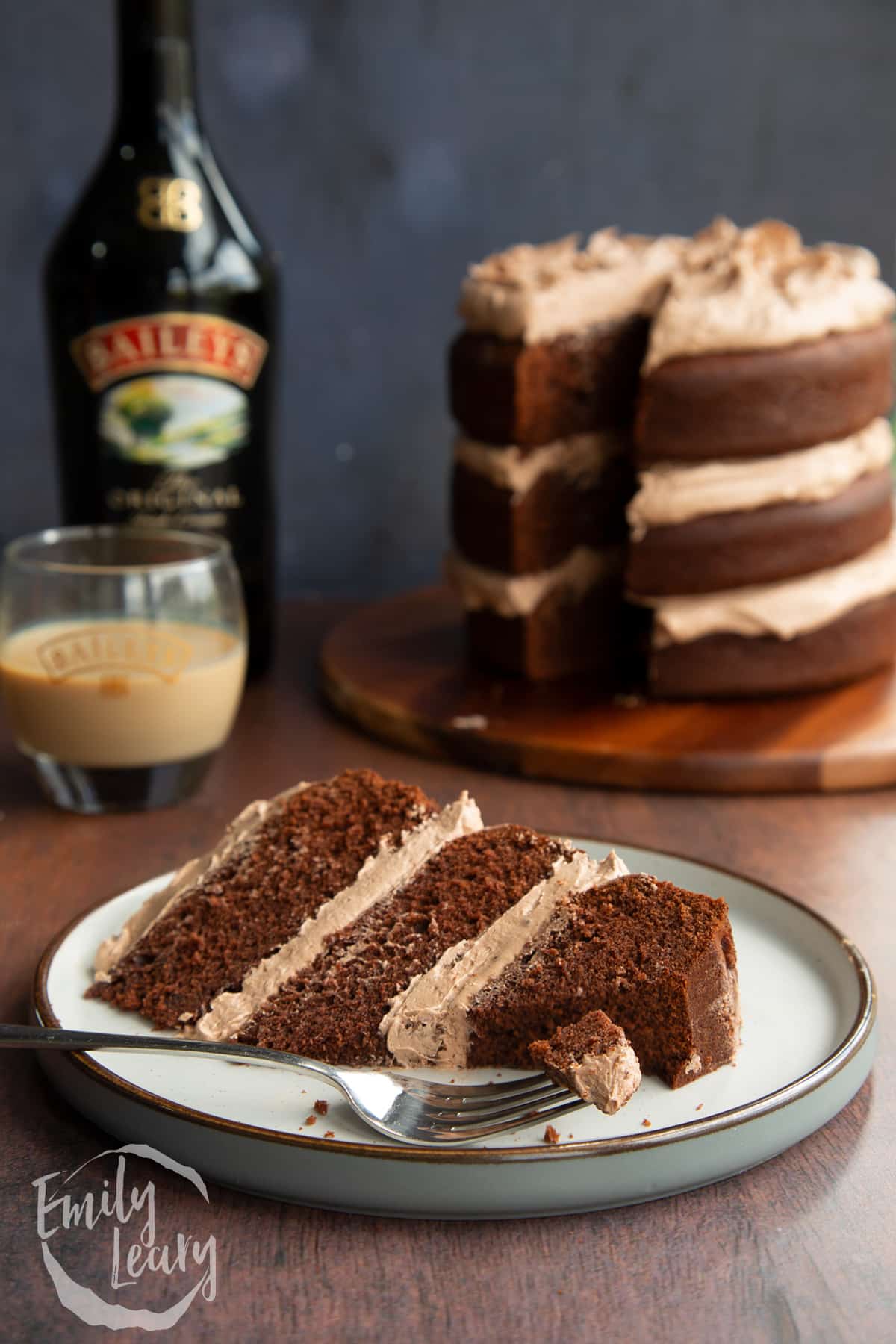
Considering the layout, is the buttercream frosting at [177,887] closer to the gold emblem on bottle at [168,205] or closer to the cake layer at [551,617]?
the cake layer at [551,617]

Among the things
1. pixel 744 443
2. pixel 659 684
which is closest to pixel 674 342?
pixel 744 443

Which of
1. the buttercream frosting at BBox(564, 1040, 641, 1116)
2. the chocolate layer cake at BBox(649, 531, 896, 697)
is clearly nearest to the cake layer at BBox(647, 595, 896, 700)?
the chocolate layer cake at BBox(649, 531, 896, 697)

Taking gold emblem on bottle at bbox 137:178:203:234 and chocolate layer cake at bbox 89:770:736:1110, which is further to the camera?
gold emblem on bottle at bbox 137:178:203:234

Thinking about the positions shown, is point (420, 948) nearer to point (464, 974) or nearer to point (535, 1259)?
point (464, 974)

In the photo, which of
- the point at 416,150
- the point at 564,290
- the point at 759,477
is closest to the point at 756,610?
the point at 759,477

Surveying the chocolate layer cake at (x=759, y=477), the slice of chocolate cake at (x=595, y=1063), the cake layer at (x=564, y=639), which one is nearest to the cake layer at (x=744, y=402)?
the chocolate layer cake at (x=759, y=477)

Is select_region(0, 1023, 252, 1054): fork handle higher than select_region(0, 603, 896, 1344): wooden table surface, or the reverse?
select_region(0, 1023, 252, 1054): fork handle

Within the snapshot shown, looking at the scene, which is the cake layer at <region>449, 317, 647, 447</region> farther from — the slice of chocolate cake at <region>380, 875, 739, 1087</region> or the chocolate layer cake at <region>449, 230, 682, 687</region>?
the slice of chocolate cake at <region>380, 875, 739, 1087</region>
